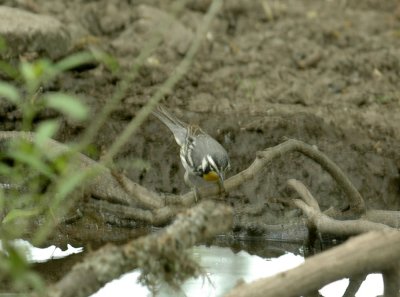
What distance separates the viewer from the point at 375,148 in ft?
31.3

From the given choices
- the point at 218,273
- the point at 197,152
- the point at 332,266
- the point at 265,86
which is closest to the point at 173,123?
the point at 197,152

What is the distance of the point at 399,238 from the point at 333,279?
1.48 ft

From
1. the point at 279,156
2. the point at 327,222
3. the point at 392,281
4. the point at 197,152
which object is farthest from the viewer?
the point at 197,152

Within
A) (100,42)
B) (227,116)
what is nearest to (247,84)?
(227,116)

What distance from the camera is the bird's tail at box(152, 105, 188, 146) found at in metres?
9.12

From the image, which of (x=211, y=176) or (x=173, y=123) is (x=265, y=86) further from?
(x=211, y=176)

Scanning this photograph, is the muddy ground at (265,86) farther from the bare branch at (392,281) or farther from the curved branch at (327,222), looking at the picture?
the bare branch at (392,281)

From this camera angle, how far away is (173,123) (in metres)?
9.30

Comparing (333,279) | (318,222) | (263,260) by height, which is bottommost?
(263,260)

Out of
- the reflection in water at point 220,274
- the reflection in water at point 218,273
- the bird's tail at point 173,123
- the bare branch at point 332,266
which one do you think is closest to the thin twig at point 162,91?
the bare branch at point 332,266

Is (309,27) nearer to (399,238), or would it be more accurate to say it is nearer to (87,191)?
(87,191)

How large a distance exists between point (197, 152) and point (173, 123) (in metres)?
0.81

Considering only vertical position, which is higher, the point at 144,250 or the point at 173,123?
the point at 144,250

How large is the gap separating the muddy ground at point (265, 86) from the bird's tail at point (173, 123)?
266 mm
